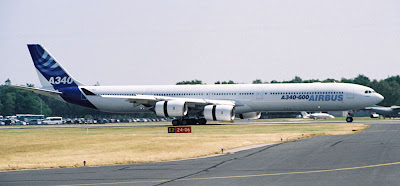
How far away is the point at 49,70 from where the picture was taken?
6962cm

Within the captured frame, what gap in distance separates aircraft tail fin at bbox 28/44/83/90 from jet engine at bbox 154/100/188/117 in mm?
16044

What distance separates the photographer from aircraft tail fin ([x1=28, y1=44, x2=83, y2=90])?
228 ft

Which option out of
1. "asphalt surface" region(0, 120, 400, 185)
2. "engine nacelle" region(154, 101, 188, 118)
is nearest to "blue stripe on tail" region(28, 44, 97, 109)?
"engine nacelle" region(154, 101, 188, 118)

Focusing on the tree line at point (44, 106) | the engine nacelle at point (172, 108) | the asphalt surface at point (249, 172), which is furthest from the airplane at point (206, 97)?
the tree line at point (44, 106)

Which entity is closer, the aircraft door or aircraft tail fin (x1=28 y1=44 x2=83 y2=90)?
the aircraft door

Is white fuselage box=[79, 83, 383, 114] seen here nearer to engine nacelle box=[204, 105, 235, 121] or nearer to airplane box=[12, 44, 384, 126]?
airplane box=[12, 44, 384, 126]

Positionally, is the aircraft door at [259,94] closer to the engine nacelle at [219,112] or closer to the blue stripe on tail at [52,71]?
the engine nacelle at [219,112]

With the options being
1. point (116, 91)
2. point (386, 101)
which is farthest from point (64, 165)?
point (386, 101)

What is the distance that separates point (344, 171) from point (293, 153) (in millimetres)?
6920

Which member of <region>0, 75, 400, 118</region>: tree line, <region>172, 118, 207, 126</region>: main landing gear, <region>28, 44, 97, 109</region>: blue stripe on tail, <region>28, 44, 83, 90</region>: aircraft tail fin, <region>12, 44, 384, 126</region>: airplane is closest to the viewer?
<region>12, 44, 384, 126</region>: airplane

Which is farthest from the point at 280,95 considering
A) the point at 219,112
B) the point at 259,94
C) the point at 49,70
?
the point at 49,70

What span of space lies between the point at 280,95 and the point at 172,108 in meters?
12.2

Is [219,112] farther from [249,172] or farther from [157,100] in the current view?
[249,172]

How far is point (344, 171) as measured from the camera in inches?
664
